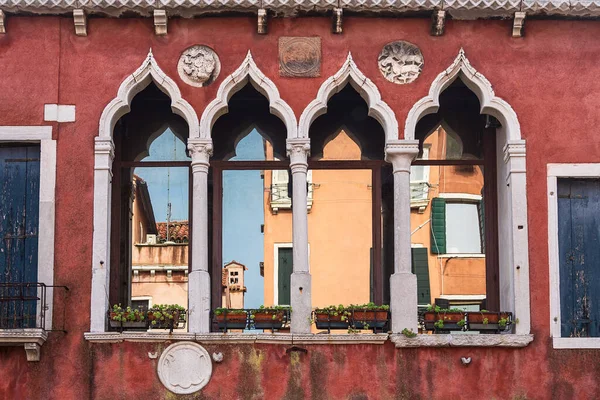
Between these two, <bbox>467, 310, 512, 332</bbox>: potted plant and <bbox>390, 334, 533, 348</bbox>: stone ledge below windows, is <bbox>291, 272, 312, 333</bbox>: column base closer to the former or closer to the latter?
<bbox>390, 334, 533, 348</bbox>: stone ledge below windows

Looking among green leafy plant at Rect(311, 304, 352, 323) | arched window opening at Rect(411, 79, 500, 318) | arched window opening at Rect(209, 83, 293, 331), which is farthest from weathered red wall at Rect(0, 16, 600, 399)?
arched window opening at Rect(209, 83, 293, 331)

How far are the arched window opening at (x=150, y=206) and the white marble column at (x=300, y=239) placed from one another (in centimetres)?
179

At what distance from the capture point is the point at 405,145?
2152 cm

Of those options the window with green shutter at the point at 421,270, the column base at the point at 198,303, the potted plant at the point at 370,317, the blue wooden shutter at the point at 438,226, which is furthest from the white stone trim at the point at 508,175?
the column base at the point at 198,303

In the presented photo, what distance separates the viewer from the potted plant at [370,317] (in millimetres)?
21125

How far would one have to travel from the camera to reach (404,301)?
2108cm

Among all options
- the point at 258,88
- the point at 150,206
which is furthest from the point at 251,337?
the point at 258,88

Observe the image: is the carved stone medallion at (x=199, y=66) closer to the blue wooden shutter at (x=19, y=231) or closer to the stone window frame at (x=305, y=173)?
the stone window frame at (x=305, y=173)

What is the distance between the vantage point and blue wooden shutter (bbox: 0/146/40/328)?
837 inches

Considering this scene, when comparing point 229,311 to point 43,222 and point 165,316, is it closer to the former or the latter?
point 165,316

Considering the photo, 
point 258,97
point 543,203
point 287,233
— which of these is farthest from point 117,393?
point 543,203

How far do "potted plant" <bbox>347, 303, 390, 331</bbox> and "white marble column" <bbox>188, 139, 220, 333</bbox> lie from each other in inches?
77.0

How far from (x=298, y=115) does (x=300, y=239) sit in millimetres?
1713

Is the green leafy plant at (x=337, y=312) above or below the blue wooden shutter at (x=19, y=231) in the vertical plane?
below
